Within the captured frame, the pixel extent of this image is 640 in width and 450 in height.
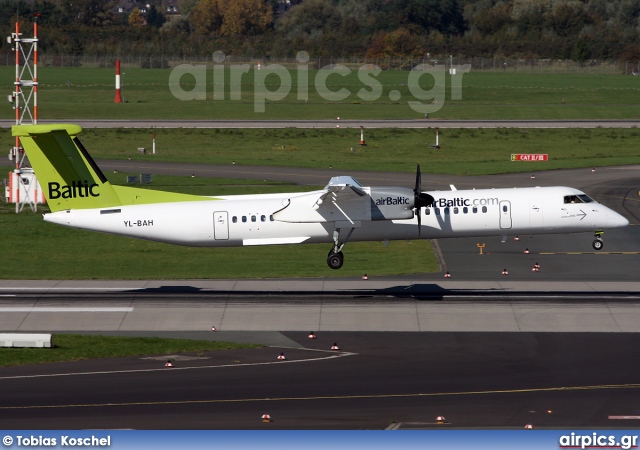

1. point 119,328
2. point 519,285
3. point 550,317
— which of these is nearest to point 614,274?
point 519,285

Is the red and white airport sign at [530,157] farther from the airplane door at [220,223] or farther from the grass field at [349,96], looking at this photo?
the airplane door at [220,223]

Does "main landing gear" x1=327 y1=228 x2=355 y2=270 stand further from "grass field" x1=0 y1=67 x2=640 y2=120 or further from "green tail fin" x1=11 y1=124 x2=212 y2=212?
"grass field" x1=0 y1=67 x2=640 y2=120

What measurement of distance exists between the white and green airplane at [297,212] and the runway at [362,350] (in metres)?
2.95

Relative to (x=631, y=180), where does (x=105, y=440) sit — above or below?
above

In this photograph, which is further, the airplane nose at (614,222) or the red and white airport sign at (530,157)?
the red and white airport sign at (530,157)

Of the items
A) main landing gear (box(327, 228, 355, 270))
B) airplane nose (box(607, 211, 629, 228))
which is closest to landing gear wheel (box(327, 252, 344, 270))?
main landing gear (box(327, 228, 355, 270))

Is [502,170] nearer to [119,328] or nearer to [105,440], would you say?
[119,328]

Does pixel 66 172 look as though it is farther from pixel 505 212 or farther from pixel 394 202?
pixel 505 212

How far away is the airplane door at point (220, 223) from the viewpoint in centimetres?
4106

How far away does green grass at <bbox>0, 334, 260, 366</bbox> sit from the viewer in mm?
33188

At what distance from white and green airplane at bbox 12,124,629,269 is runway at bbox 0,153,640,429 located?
2.95 metres

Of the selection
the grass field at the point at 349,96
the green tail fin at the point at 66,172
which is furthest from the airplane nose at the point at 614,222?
the grass field at the point at 349,96

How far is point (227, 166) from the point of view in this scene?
8125 cm

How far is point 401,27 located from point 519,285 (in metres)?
Result: 145
